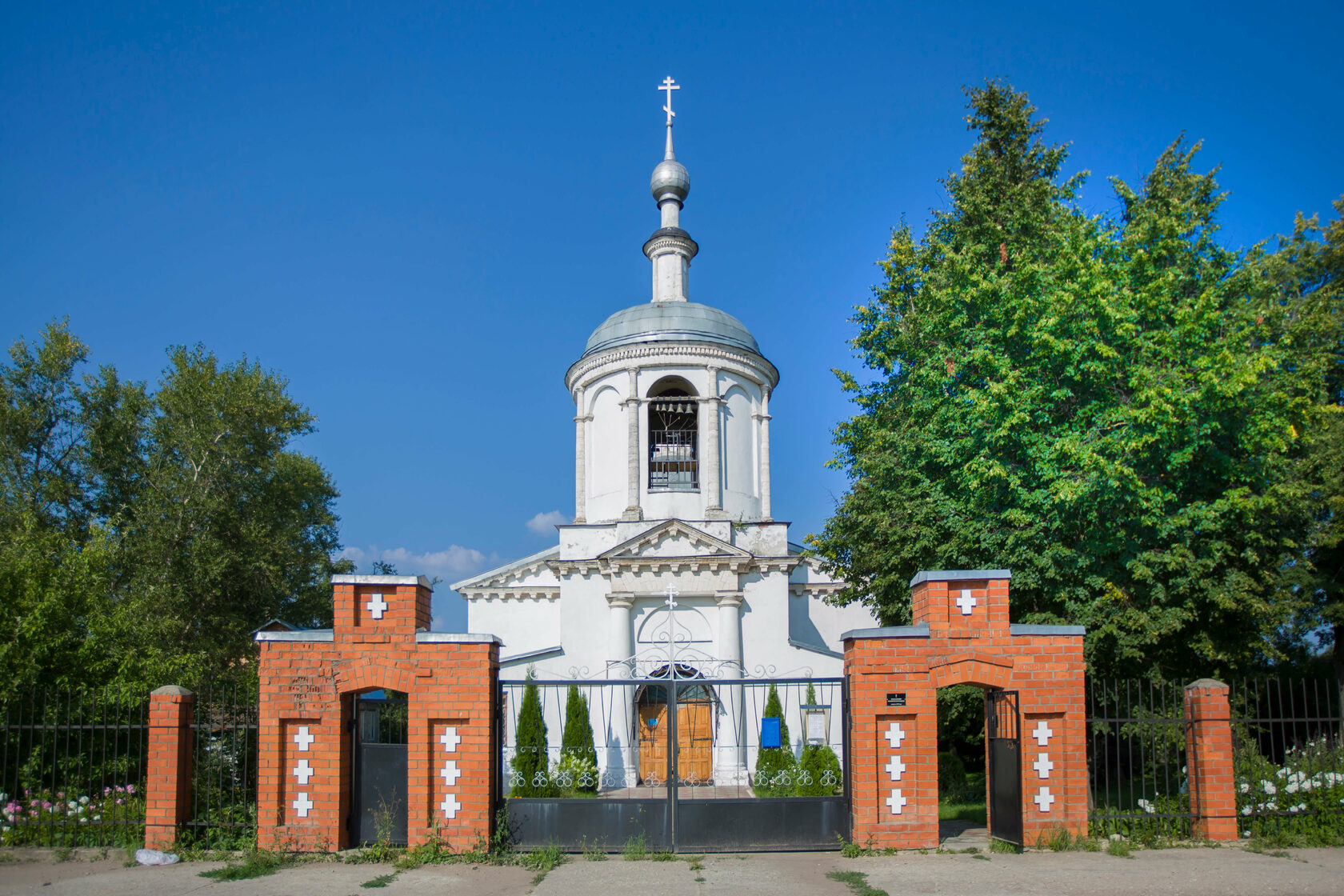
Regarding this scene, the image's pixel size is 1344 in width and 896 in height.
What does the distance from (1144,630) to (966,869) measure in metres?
6.31

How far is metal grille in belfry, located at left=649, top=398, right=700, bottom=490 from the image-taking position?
22484mm

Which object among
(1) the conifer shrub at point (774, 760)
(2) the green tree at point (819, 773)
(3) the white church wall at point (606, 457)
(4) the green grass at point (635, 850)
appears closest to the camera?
(4) the green grass at point (635, 850)

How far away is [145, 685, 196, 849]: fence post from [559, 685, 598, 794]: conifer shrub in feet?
15.6

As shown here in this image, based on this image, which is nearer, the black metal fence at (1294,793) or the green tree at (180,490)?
the black metal fence at (1294,793)

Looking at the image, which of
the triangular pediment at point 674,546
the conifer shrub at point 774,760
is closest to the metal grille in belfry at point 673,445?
the triangular pediment at point 674,546

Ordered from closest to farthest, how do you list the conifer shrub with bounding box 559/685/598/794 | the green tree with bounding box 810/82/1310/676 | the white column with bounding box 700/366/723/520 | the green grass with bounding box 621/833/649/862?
the green grass with bounding box 621/833/649/862 < the green tree with bounding box 810/82/1310/676 < the conifer shrub with bounding box 559/685/598/794 < the white column with bounding box 700/366/723/520

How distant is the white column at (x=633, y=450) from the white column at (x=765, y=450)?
3.07 m

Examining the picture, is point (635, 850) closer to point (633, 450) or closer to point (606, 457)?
point (633, 450)

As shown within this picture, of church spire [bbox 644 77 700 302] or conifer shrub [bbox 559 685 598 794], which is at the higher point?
church spire [bbox 644 77 700 302]

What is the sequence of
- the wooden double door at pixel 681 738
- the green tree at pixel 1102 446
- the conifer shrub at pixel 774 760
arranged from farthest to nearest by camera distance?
the wooden double door at pixel 681 738 < the conifer shrub at pixel 774 760 < the green tree at pixel 1102 446

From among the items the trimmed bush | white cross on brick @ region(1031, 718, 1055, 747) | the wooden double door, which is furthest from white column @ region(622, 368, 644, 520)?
white cross on brick @ region(1031, 718, 1055, 747)

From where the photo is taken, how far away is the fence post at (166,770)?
9703 mm

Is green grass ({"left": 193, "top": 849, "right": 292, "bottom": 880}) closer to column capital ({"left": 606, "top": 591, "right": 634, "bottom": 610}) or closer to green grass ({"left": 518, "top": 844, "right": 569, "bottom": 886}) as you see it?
green grass ({"left": 518, "top": 844, "right": 569, "bottom": 886})

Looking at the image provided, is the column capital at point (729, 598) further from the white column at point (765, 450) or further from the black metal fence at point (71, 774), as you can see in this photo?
the black metal fence at point (71, 774)
